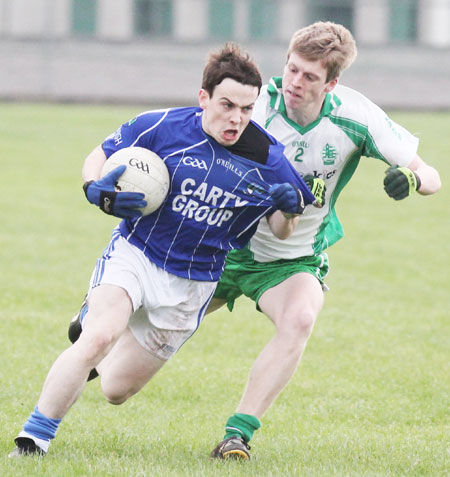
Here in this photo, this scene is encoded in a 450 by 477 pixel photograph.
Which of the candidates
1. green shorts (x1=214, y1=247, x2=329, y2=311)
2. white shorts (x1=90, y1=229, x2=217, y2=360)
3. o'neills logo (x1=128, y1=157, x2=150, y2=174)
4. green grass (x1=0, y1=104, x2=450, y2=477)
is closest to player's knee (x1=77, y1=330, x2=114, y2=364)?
white shorts (x1=90, y1=229, x2=217, y2=360)

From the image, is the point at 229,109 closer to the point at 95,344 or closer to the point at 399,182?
the point at 399,182

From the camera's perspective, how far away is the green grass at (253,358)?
5.77 m

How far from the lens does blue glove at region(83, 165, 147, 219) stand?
534cm

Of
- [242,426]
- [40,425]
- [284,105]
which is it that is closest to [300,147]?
[284,105]

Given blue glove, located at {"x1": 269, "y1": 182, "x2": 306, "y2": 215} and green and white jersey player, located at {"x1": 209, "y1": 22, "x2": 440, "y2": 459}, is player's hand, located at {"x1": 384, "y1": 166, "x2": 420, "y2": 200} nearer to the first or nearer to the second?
green and white jersey player, located at {"x1": 209, "y1": 22, "x2": 440, "y2": 459}

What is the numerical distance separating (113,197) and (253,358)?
400cm

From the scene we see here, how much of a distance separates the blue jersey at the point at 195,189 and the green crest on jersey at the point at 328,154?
1.62ft

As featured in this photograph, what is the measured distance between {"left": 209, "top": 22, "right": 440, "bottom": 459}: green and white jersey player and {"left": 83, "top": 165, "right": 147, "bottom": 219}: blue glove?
1.15 m

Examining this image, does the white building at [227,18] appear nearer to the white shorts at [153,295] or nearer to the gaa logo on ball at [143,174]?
the white shorts at [153,295]

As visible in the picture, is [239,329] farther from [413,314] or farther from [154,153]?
[154,153]

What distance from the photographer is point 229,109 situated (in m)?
5.48

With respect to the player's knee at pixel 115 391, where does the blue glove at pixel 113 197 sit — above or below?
above

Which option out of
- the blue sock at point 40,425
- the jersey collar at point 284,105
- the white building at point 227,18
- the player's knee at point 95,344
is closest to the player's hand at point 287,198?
the jersey collar at point 284,105

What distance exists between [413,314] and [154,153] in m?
5.99
